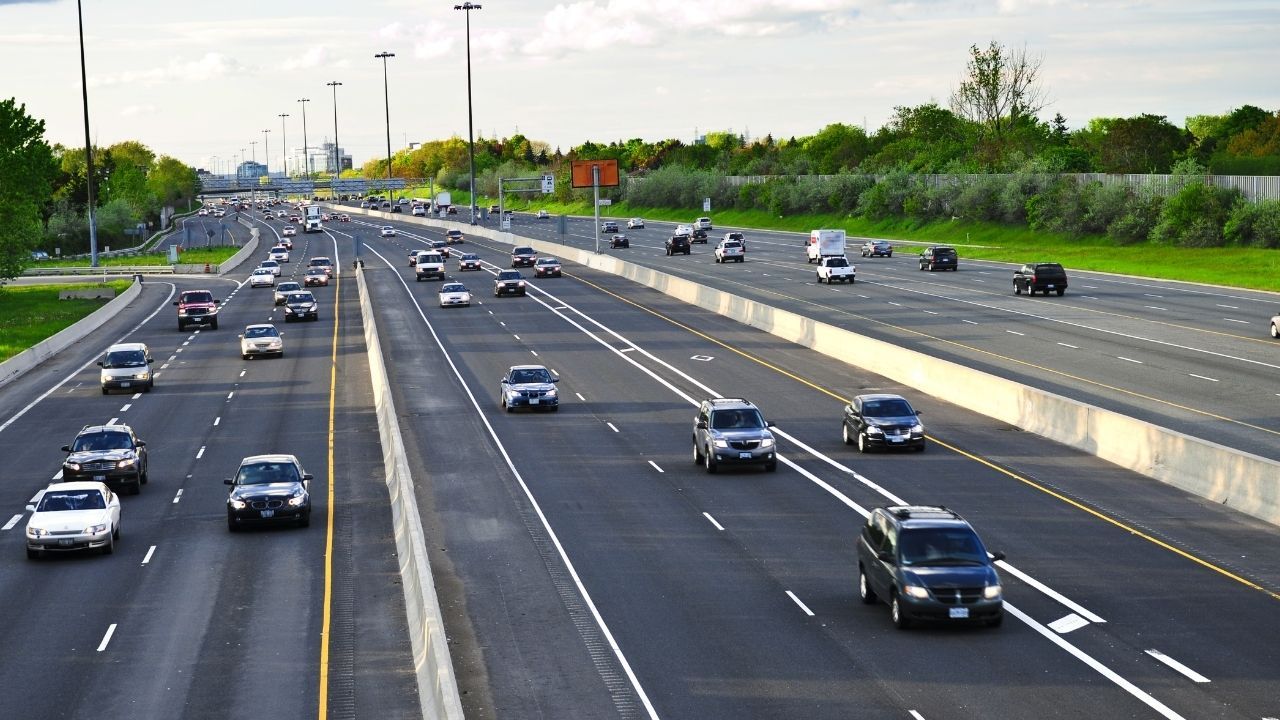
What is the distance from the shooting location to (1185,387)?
44875 millimetres

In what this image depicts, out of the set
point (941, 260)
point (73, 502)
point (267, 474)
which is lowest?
point (73, 502)

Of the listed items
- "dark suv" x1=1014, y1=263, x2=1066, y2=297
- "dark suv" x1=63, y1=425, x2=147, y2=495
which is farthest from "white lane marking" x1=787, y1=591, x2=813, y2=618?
"dark suv" x1=1014, y1=263, x2=1066, y2=297

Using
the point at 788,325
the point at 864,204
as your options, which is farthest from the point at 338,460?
the point at 864,204

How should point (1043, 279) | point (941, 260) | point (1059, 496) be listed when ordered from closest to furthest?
1. point (1059, 496)
2. point (1043, 279)
3. point (941, 260)

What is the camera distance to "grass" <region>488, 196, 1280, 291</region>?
85250mm

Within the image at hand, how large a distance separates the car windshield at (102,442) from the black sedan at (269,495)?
215 inches

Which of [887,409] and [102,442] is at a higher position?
[887,409]

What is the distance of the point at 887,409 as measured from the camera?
122ft

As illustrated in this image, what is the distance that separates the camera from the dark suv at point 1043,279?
75.5m

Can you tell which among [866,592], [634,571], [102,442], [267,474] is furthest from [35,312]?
[866,592]

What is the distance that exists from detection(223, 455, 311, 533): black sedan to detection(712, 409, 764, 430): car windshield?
978 centimetres

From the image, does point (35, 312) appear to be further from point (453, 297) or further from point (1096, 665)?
point (1096, 665)

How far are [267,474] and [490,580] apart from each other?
7.57 meters

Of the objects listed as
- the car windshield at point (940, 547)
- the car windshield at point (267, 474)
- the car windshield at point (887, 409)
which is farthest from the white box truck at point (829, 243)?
the car windshield at point (940, 547)
